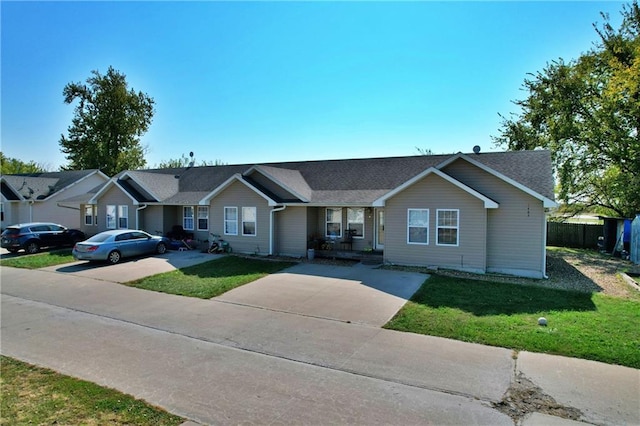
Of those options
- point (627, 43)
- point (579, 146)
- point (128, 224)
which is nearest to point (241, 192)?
point (128, 224)

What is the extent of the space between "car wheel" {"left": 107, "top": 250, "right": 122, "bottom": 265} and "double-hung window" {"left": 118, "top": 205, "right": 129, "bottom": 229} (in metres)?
6.25

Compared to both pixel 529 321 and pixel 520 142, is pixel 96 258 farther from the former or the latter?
pixel 520 142

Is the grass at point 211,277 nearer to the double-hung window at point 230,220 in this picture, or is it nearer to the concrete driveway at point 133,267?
the concrete driveway at point 133,267

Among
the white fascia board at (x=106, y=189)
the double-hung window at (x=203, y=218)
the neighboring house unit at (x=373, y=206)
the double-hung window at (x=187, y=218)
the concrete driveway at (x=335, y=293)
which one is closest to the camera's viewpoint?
the concrete driveway at (x=335, y=293)

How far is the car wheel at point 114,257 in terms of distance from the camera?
17562mm

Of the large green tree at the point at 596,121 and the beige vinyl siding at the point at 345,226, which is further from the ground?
the large green tree at the point at 596,121

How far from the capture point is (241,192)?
64.6 ft

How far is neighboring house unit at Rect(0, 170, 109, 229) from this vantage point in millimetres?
31266

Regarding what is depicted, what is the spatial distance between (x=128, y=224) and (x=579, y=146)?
28827 mm

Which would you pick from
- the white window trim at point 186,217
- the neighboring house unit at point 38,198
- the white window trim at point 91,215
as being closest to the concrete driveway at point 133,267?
the white window trim at point 186,217

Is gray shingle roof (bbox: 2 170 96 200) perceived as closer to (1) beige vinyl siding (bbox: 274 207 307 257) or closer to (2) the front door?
(1) beige vinyl siding (bbox: 274 207 307 257)

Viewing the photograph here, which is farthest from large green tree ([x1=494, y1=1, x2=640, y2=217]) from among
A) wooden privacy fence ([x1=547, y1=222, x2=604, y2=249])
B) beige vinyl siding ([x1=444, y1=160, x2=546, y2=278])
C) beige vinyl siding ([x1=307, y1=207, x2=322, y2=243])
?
beige vinyl siding ([x1=307, y1=207, x2=322, y2=243])

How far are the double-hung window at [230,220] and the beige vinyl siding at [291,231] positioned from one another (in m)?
2.31

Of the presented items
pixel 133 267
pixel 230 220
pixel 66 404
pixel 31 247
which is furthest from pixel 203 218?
pixel 66 404
